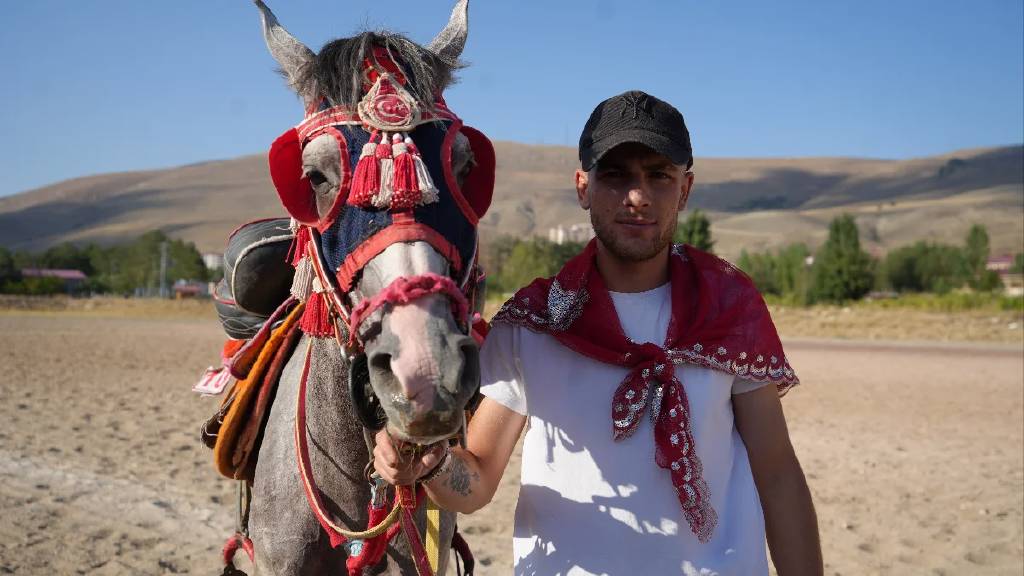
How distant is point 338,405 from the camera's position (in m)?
2.57

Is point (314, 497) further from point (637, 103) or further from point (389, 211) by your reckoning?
point (637, 103)

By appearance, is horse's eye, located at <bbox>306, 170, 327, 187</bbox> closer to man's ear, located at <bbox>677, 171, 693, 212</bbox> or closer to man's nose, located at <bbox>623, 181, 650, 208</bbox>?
man's nose, located at <bbox>623, 181, 650, 208</bbox>

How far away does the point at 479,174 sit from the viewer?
241 centimetres

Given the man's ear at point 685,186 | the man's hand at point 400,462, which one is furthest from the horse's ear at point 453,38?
the man's hand at point 400,462

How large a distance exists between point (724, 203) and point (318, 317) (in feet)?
573

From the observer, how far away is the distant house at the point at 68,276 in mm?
75438

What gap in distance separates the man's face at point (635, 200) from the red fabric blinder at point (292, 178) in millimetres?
846

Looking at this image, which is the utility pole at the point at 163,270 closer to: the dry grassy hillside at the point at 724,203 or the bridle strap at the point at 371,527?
the dry grassy hillside at the point at 724,203

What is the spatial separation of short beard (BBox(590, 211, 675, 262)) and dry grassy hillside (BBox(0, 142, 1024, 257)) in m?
112

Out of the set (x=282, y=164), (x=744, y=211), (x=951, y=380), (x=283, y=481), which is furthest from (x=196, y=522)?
(x=744, y=211)

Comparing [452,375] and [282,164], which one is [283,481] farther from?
[452,375]

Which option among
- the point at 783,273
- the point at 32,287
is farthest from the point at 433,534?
the point at 32,287

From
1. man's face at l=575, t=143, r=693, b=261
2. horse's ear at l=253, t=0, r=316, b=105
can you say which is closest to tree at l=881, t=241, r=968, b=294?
man's face at l=575, t=143, r=693, b=261

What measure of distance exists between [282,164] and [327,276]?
1.32ft
